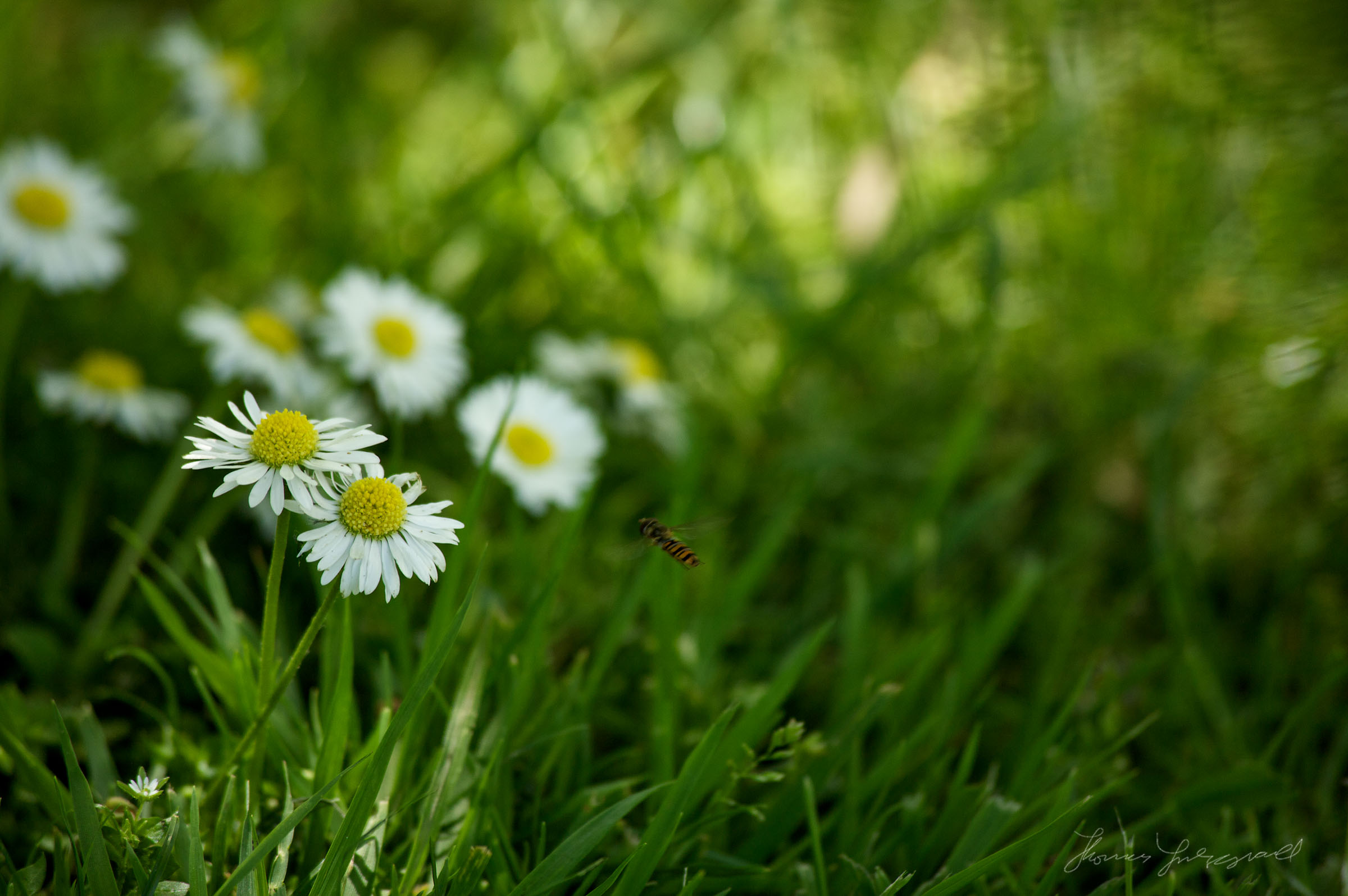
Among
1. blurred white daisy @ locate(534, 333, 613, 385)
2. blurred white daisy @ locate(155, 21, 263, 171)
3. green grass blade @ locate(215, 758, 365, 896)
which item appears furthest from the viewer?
blurred white daisy @ locate(155, 21, 263, 171)

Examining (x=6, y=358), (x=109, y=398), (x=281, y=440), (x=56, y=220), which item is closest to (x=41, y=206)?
(x=56, y=220)

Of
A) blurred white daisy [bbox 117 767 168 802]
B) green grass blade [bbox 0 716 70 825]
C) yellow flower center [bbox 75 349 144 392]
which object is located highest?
yellow flower center [bbox 75 349 144 392]

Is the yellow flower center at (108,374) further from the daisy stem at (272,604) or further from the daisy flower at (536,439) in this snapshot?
the daisy stem at (272,604)

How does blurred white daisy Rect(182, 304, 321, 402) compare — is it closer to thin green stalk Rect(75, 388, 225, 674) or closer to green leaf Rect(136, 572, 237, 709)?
thin green stalk Rect(75, 388, 225, 674)

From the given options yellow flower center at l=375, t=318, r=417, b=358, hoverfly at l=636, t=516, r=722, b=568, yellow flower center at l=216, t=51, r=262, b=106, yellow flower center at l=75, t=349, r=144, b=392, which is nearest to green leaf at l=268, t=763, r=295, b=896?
hoverfly at l=636, t=516, r=722, b=568

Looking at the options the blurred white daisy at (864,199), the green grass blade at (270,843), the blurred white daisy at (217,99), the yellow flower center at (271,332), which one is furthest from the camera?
the blurred white daisy at (864,199)

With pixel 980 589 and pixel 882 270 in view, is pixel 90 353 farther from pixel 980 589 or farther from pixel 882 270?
pixel 980 589

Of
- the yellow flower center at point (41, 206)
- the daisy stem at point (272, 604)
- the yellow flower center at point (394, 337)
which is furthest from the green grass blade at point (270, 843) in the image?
the yellow flower center at point (41, 206)
